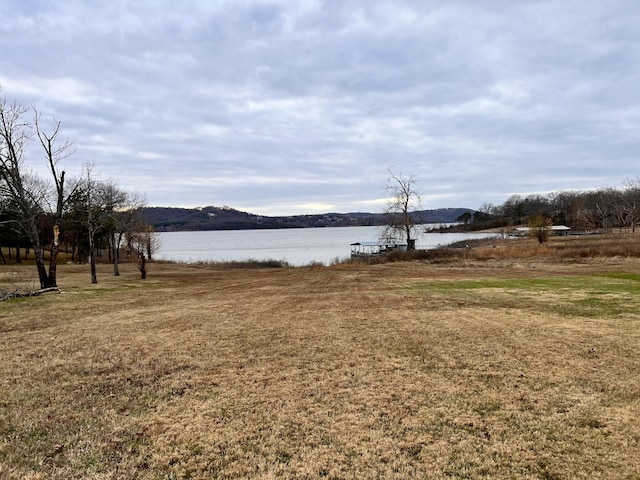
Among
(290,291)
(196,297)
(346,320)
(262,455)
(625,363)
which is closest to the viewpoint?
(262,455)

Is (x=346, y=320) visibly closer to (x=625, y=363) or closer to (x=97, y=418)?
(x=625, y=363)

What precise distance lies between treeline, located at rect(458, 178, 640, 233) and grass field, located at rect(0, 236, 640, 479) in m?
66.3

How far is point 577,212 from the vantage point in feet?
338

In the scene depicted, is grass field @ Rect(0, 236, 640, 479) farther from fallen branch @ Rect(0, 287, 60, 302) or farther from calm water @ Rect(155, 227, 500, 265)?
calm water @ Rect(155, 227, 500, 265)

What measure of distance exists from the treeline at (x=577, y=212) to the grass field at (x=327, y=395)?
6626cm

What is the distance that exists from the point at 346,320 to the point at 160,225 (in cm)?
18027

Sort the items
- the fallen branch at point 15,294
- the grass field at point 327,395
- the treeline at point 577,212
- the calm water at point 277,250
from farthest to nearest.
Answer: the treeline at point 577,212 → the calm water at point 277,250 → the fallen branch at point 15,294 → the grass field at point 327,395

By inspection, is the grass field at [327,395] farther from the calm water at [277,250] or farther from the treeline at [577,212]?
the treeline at [577,212]

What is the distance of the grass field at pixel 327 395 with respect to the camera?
4.09 meters

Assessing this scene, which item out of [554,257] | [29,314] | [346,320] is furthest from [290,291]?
[554,257]

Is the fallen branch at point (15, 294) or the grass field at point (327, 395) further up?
the fallen branch at point (15, 294)

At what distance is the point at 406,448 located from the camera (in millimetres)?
4285

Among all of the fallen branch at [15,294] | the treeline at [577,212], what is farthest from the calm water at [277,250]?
the fallen branch at [15,294]

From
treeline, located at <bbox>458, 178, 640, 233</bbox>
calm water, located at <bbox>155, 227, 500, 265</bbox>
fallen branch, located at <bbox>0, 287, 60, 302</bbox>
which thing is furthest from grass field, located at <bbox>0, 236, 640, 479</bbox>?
treeline, located at <bbox>458, 178, 640, 233</bbox>
